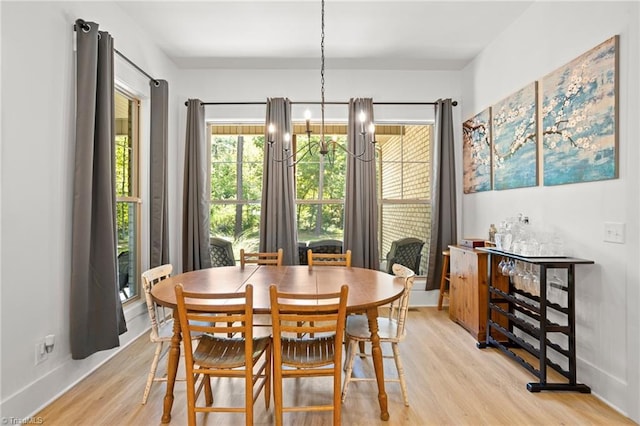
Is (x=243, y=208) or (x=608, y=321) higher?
(x=243, y=208)

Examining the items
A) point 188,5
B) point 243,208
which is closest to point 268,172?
point 243,208

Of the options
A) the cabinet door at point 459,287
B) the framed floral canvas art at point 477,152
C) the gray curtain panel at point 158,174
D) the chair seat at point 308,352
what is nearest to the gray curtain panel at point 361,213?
the cabinet door at point 459,287

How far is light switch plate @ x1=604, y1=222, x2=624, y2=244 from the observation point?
2260 mm

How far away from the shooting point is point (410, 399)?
2383 millimetres

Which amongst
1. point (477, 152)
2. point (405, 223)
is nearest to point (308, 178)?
point (405, 223)

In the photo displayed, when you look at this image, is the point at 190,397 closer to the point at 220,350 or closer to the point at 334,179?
the point at 220,350

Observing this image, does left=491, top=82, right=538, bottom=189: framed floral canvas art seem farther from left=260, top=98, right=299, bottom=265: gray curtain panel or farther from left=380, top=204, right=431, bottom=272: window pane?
left=260, top=98, right=299, bottom=265: gray curtain panel

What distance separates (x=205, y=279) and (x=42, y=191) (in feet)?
3.84

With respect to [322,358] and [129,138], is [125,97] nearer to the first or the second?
[129,138]

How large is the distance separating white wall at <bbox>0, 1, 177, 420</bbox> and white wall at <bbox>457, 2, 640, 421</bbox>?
363 centimetres

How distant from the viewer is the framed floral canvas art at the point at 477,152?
3.91 m

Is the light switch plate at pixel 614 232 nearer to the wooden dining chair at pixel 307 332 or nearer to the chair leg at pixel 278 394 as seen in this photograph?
the wooden dining chair at pixel 307 332

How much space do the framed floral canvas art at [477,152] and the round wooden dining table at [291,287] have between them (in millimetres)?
1980

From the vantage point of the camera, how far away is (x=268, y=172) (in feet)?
14.3
